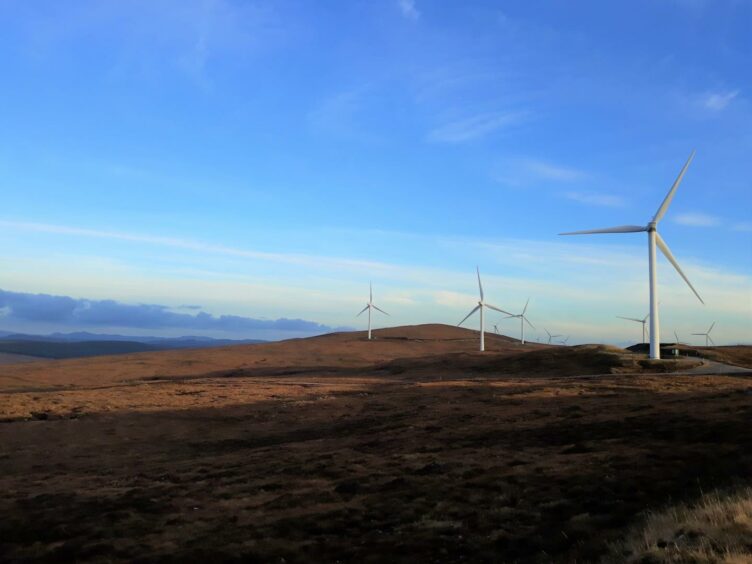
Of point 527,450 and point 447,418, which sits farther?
point 447,418

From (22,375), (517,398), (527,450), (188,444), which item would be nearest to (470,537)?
(527,450)

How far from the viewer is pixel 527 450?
19.8m

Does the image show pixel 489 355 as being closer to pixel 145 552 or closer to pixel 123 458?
pixel 123 458

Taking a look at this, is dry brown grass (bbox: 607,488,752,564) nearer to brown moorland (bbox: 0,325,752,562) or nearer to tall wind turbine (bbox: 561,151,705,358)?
brown moorland (bbox: 0,325,752,562)

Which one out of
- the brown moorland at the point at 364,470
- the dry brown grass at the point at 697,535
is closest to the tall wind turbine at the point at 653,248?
the brown moorland at the point at 364,470

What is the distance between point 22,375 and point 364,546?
7372 centimetres

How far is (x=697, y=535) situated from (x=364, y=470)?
1080cm

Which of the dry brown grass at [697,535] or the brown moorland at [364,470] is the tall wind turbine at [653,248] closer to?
the brown moorland at [364,470]

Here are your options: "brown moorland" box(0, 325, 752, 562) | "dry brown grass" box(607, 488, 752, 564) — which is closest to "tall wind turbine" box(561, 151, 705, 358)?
"brown moorland" box(0, 325, 752, 562)

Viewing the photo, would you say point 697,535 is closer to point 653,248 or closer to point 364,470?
point 364,470

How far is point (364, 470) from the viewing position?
18.6 m

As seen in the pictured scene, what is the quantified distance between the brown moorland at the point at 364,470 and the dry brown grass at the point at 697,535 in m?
0.54

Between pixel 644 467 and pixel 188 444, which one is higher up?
pixel 644 467

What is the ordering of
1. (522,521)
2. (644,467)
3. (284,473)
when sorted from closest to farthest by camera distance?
(522,521)
(644,467)
(284,473)
